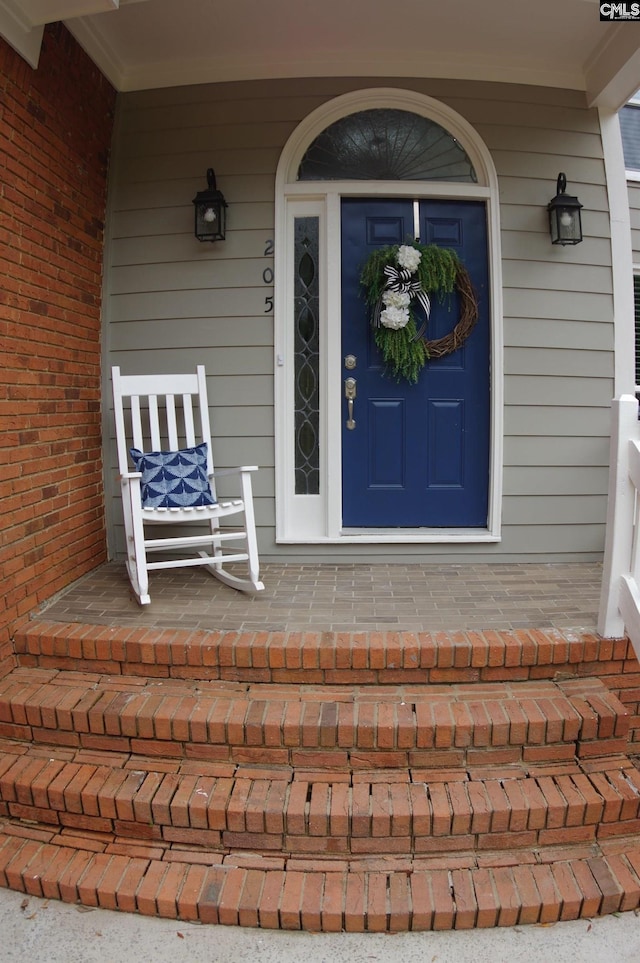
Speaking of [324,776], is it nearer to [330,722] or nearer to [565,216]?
[330,722]

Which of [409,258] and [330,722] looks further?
[409,258]

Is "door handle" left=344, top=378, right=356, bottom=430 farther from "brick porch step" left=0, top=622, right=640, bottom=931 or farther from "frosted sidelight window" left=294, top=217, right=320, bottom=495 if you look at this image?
"brick porch step" left=0, top=622, right=640, bottom=931

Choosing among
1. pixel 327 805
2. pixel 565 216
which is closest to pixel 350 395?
pixel 565 216

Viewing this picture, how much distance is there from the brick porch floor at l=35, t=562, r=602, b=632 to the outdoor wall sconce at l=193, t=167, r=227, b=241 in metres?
1.71

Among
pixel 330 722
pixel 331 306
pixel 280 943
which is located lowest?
pixel 280 943

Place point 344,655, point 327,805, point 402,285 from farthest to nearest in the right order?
1. point 402,285
2. point 344,655
3. point 327,805

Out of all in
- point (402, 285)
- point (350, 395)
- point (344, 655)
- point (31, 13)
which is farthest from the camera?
point (350, 395)

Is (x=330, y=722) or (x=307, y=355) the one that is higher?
(x=307, y=355)

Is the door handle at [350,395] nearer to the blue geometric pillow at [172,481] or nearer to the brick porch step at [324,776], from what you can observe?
the blue geometric pillow at [172,481]

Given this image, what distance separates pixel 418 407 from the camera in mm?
3133

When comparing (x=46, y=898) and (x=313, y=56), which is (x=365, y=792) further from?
(x=313, y=56)

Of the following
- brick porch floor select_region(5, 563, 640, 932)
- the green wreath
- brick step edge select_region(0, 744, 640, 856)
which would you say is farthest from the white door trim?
brick step edge select_region(0, 744, 640, 856)

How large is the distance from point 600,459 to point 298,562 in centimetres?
172

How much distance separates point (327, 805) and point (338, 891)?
21cm
